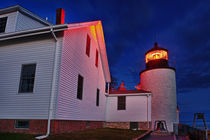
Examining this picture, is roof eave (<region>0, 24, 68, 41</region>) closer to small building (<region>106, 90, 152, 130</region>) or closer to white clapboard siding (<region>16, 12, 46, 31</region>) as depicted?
white clapboard siding (<region>16, 12, 46, 31</region>)

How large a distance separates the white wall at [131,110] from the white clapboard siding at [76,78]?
2.97 m

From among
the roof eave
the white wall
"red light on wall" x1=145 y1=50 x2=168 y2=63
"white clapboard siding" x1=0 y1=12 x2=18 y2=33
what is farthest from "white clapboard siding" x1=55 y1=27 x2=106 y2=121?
"red light on wall" x1=145 y1=50 x2=168 y2=63

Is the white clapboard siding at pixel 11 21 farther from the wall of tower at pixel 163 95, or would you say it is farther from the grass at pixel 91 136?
the wall of tower at pixel 163 95

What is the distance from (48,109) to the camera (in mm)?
9164

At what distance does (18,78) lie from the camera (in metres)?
10.2

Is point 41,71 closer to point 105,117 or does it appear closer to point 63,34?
point 63,34

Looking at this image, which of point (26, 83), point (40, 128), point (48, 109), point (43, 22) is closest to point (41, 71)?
point (26, 83)

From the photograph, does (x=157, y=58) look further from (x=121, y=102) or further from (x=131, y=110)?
(x=131, y=110)

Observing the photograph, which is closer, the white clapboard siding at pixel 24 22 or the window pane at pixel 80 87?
the window pane at pixel 80 87

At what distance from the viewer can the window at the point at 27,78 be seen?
10.0 m

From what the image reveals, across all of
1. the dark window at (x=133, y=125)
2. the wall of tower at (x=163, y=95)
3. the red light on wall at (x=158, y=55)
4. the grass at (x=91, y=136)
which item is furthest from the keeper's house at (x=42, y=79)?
the red light on wall at (x=158, y=55)

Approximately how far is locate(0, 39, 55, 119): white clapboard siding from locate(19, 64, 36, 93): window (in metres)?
0.21

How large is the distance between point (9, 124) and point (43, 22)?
8788 millimetres

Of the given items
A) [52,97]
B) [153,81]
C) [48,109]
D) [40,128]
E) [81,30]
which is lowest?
[40,128]
